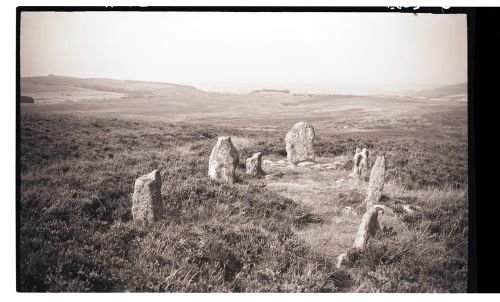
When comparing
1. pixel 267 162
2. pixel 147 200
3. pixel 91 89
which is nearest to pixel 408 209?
pixel 267 162

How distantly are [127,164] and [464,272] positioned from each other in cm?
626

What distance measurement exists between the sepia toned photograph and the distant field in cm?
3

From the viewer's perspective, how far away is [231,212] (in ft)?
24.1

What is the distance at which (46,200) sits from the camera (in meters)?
7.18

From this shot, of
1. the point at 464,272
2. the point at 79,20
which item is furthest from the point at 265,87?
the point at 464,272

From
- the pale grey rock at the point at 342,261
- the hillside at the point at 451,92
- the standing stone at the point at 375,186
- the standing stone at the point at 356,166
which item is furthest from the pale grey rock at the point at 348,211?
the hillside at the point at 451,92

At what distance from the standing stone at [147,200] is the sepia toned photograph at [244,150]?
0.03 metres

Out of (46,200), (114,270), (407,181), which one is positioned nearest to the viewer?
(114,270)

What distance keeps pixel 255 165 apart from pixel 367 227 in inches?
88.3

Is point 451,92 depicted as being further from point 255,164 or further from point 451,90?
point 255,164

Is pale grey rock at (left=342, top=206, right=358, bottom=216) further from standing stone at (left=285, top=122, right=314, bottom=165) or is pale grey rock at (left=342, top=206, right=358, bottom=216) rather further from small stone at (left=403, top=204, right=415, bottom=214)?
standing stone at (left=285, top=122, right=314, bottom=165)

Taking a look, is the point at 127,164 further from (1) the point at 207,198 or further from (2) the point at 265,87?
(2) the point at 265,87

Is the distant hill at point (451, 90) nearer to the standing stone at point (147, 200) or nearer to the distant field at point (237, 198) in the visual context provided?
the distant field at point (237, 198)

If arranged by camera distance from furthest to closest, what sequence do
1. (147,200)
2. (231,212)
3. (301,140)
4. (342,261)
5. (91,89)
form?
(301,140), (91,89), (231,212), (147,200), (342,261)
